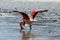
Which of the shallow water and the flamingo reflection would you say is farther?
the flamingo reflection

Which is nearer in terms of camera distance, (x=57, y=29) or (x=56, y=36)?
(x=56, y=36)

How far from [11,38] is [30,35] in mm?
1694

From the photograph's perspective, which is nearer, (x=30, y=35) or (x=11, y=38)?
(x=11, y=38)

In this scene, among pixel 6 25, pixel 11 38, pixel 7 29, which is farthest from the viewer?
pixel 6 25

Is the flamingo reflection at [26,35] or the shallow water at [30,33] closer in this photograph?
the shallow water at [30,33]

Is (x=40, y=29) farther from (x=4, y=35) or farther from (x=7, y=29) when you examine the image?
(x=4, y=35)

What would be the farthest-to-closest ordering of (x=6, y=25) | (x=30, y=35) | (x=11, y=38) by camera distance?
(x=6, y=25)
(x=30, y=35)
(x=11, y=38)

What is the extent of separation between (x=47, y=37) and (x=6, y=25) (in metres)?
5.48

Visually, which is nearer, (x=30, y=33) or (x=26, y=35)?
(x=26, y=35)

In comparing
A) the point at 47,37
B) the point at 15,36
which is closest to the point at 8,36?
the point at 15,36

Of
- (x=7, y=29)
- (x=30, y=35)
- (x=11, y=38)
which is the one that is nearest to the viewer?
(x=11, y=38)

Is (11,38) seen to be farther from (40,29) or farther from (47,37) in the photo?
(40,29)

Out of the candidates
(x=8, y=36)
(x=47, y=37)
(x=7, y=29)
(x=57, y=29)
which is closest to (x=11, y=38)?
(x=8, y=36)

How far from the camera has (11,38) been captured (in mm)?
19047
